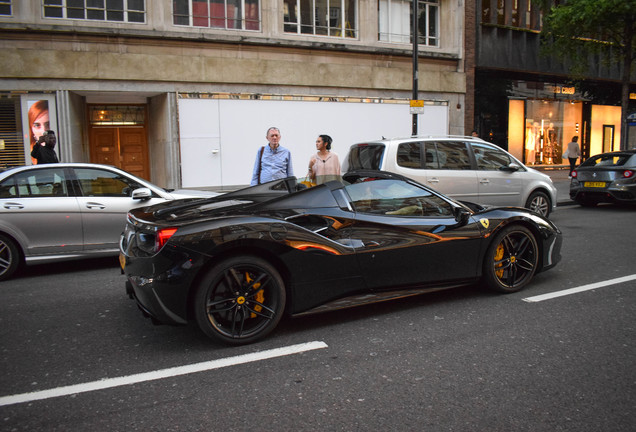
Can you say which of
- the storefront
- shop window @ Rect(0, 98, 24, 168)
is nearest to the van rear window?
shop window @ Rect(0, 98, 24, 168)

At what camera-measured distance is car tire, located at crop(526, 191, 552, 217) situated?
10.1m

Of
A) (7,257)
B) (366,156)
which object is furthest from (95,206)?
(366,156)

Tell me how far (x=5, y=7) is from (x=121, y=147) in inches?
196

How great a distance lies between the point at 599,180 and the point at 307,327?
419 inches

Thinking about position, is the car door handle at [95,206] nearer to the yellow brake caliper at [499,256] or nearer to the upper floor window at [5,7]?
the yellow brake caliper at [499,256]

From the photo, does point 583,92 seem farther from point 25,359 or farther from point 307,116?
point 25,359

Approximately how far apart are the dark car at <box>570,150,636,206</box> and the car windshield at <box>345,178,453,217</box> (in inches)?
354

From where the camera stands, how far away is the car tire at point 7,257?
627 cm

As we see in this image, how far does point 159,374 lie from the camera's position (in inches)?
132

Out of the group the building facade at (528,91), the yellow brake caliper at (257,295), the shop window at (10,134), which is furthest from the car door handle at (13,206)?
the building facade at (528,91)

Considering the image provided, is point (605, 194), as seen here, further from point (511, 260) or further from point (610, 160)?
point (511, 260)

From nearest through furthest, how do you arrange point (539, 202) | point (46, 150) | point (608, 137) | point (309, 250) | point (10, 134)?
point (309, 250)
point (46, 150)
point (539, 202)
point (10, 134)
point (608, 137)

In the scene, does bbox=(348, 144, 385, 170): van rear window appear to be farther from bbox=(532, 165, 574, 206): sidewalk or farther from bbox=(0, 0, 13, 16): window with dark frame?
bbox=(0, 0, 13, 16): window with dark frame

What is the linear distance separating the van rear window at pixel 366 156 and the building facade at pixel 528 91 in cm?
1211
